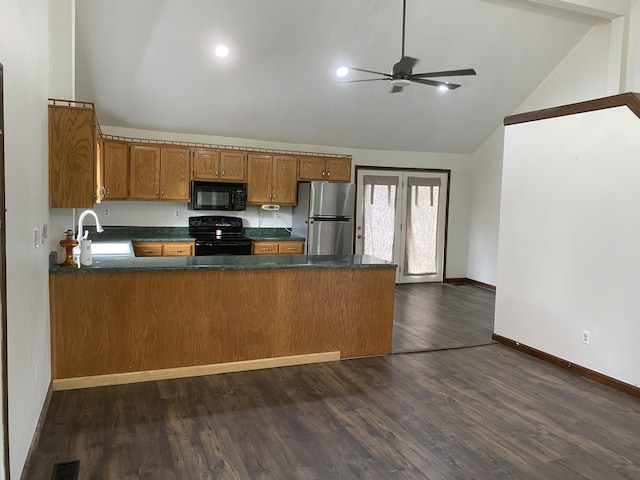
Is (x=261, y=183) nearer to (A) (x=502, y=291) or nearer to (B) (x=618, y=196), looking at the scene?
(A) (x=502, y=291)

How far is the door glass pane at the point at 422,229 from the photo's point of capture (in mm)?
8039

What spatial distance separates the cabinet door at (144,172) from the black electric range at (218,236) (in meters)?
0.75

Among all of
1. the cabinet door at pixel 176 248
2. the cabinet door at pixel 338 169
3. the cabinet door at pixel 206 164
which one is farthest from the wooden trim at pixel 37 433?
the cabinet door at pixel 338 169

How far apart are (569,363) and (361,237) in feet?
13.4

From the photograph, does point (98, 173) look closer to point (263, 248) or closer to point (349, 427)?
point (263, 248)

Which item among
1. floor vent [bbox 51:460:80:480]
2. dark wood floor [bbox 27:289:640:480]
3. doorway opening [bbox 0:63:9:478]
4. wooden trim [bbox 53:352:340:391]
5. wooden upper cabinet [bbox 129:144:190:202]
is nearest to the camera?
doorway opening [bbox 0:63:9:478]

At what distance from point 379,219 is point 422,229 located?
87 cm

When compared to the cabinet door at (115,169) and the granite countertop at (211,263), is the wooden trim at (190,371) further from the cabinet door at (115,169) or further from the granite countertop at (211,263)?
the cabinet door at (115,169)

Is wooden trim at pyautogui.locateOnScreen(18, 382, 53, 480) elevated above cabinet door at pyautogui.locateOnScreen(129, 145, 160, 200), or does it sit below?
below

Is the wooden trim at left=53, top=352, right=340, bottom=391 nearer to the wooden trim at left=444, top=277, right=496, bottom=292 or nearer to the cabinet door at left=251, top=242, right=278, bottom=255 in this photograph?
the cabinet door at left=251, top=242, right=278, bottom=255

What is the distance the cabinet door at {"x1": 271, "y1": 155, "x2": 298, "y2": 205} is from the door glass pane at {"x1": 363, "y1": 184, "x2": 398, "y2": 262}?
4.70 ft

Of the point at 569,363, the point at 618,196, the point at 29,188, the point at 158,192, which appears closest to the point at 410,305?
the point at 569,363

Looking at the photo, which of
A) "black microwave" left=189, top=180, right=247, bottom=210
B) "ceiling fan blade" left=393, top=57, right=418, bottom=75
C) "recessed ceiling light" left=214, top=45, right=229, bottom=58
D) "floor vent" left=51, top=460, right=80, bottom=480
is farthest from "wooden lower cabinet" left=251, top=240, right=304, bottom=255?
"floor vent" left=51, top=460, right=80, bottom=480

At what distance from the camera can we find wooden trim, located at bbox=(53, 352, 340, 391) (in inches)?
134
